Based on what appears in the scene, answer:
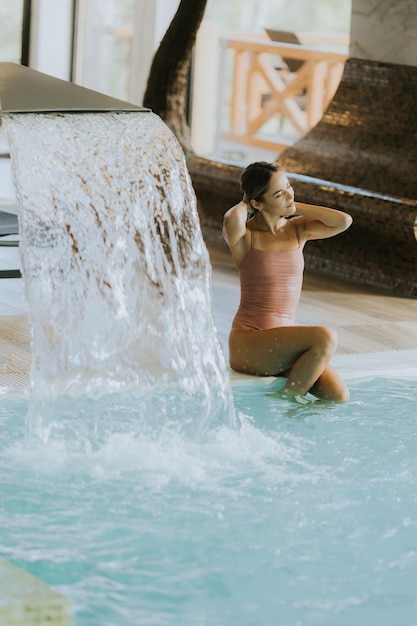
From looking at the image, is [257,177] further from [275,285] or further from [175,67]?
[175,67]

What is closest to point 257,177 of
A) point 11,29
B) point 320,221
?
point 320,221

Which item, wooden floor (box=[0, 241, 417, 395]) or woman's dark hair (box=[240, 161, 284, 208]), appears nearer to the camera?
woman's dark hair (box=[240, 161, 284, 208])

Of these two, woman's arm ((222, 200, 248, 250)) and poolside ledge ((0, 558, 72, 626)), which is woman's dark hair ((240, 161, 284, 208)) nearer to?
woman's arm ((222, 200, 248, 250))

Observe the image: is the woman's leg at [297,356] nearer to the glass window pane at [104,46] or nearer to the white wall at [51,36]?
the white wall at [51,36]

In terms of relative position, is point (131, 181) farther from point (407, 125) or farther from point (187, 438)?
point (407, 125)

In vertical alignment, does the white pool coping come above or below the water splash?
below

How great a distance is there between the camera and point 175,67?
6.30 meters

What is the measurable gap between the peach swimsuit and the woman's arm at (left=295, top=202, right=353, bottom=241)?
0.37 ft

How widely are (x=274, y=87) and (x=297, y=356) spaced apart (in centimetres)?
562

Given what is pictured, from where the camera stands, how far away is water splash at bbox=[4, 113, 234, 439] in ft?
10.8

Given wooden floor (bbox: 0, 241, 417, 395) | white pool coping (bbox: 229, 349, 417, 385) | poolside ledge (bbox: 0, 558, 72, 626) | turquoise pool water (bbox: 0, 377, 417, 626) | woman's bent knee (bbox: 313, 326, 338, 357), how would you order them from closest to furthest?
poolside ledge (bbox: 0, 558, 72, 626)
turquoise pool water (bbox: 0, 377, 417, 626)
woman's bent knee (bbox: 313, 326, 338, 357)
white pool coping (bbox: 229, 349, 417, 385)
wooden floor (bbox: 0, 241, 417, 395)

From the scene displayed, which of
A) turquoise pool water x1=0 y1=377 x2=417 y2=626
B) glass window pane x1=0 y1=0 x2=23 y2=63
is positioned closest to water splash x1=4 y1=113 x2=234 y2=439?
turquoise pool water x1=0 y1=377 x2=417 y2=626

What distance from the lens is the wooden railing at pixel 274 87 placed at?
28.5ft

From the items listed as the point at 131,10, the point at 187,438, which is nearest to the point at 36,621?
the point at 187,438
